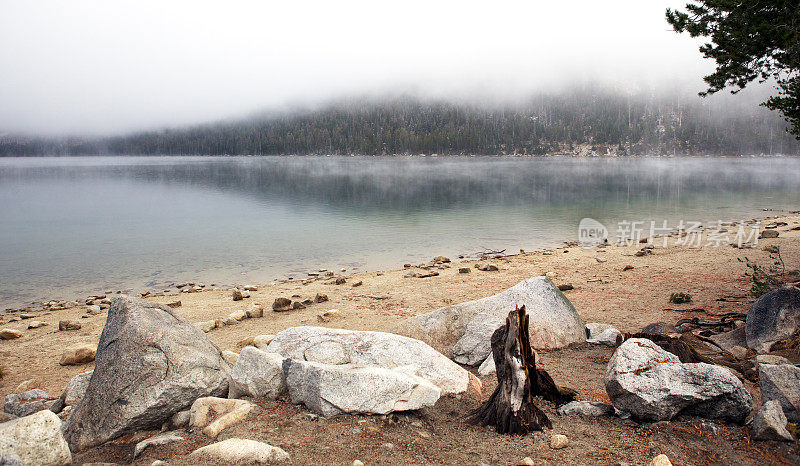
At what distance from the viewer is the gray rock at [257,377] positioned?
19.1 feet

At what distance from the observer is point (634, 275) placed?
15.7 metres

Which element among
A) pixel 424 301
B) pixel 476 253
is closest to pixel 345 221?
pixel 476 253

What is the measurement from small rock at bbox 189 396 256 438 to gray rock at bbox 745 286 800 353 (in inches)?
307

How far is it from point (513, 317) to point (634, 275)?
12.4 m

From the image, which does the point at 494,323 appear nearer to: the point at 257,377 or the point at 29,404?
the point at 257,377

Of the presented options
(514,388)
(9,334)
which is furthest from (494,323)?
(9,334)

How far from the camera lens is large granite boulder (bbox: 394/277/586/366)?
8.14 m

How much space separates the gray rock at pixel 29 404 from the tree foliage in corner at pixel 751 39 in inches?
560

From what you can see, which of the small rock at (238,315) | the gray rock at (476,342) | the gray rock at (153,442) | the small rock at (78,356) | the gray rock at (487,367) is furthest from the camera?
the small rock at (238,315)

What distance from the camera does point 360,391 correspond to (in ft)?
17.1

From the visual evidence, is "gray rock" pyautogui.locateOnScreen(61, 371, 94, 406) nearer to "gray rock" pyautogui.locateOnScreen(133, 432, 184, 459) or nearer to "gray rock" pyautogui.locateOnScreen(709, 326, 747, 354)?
"gray rock" pyautogui.locateOnScreen(133, 432, 184, 459)

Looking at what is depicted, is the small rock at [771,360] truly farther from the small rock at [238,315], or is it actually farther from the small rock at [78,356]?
the small rock at [78,356]

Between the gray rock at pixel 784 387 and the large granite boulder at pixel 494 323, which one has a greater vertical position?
the gray rock at pixel 784 387

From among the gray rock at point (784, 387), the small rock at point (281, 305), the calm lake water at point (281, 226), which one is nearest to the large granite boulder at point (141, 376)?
the gray rock at point (784, 387)
